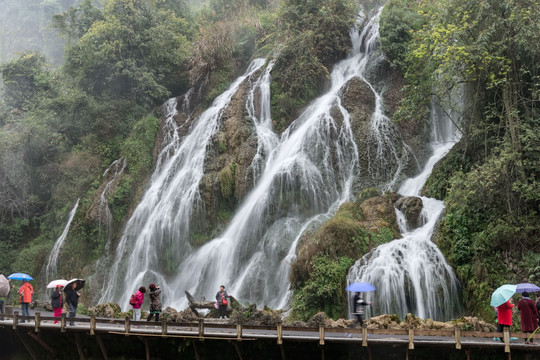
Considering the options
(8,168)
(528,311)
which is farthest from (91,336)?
(8,168)

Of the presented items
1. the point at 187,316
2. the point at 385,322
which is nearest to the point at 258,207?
the point at 187,316

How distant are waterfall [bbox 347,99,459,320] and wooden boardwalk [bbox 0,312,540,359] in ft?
9.83

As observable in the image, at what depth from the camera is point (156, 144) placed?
33344 millimetres

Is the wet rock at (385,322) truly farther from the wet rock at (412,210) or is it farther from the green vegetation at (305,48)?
the green vegetation at (305,48)

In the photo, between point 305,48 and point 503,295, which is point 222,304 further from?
point 305,48

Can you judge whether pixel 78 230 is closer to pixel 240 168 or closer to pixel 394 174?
pixel 240 168

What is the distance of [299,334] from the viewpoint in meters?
14.4

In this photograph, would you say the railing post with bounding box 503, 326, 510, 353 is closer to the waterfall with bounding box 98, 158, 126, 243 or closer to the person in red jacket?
the person in red jacket

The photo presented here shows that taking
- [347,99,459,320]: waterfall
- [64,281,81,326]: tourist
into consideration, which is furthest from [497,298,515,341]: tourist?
[64,281,81,326]: tourist

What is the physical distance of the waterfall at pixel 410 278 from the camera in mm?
17047

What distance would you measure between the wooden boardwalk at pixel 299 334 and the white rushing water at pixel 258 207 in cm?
606

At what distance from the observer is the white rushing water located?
22953mm

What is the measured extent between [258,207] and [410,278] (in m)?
8.96

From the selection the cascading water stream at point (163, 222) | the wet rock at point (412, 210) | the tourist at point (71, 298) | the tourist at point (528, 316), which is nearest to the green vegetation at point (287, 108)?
the cascading water stream at point (163, 222)
